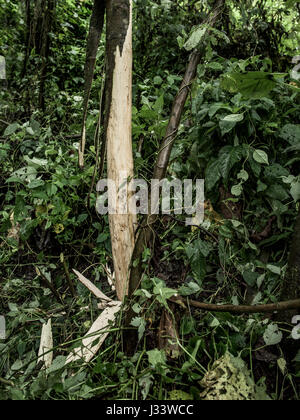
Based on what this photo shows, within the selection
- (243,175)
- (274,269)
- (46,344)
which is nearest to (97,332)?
(46,344)

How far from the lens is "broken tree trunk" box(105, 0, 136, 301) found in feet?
3.87

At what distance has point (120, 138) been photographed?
1248 millimetres

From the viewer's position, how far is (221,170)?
1.29 m

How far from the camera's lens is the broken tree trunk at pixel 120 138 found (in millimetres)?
1181

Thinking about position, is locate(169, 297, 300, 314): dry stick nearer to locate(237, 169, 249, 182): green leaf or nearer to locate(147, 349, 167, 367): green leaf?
locate(147, 349, 167, 367): green leaf

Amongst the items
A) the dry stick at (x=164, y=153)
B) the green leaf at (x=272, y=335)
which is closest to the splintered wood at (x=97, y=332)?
the dry stick at (x=164, y=153)

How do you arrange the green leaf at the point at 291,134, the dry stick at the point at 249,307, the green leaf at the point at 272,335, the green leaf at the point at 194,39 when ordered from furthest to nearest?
the green leaf at the point at 291,134
the green leaf at the point at 194,39
the green leaf at the point at 272,335
the dry stick at the point at 249,307

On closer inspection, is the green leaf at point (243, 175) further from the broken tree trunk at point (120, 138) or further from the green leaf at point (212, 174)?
the broken tree trunk at point (120, 138)

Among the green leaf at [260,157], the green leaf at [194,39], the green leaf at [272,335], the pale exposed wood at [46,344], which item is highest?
the green leaf at [194,39]

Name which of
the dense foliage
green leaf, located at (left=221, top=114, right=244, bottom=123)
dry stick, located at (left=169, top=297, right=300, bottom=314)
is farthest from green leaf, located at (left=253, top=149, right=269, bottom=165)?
dry stick, located at (left=169, top=297, right=300, bottom=314)
